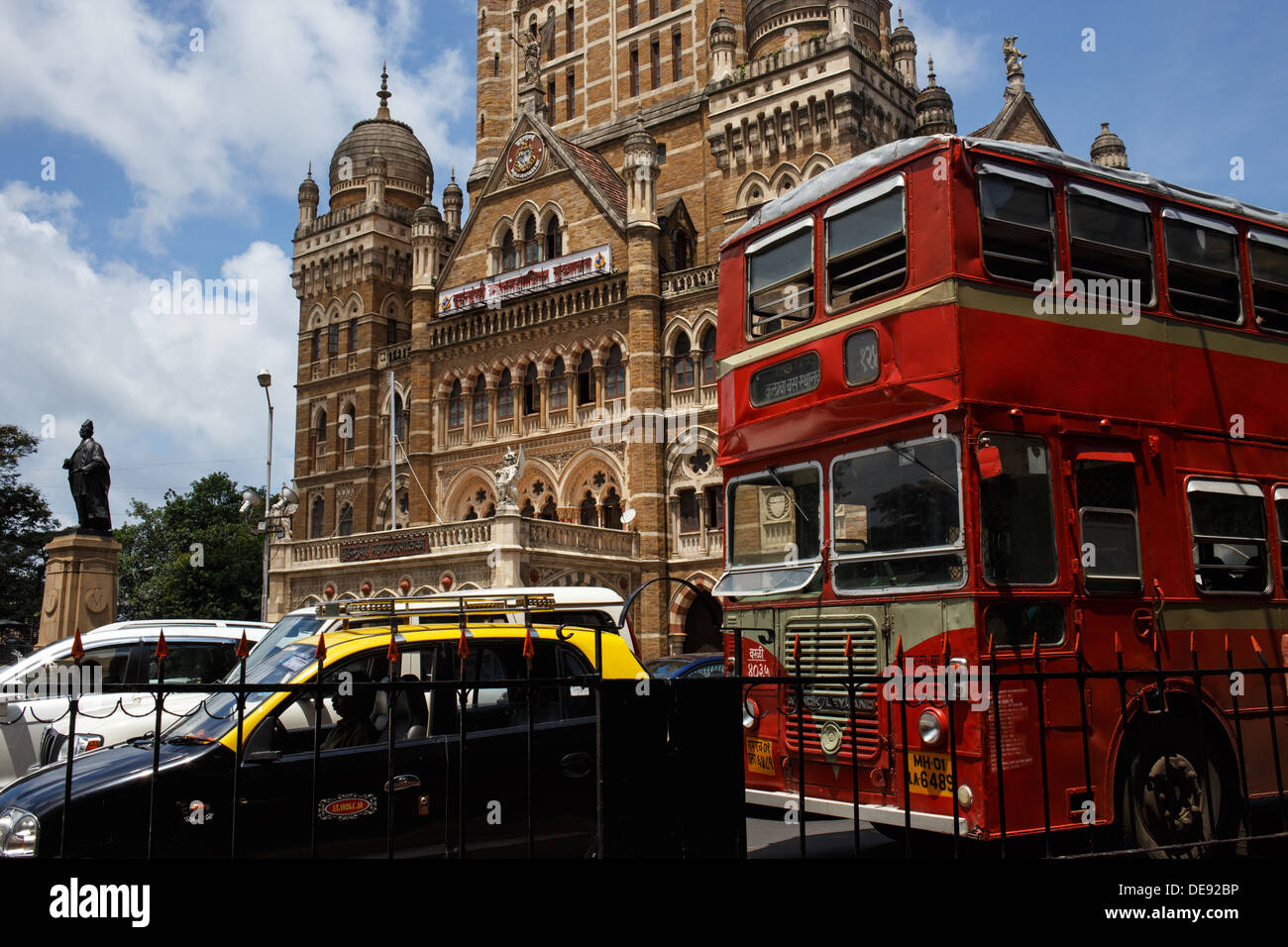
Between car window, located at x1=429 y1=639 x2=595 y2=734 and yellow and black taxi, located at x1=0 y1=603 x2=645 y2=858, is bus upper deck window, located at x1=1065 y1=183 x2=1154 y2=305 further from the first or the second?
car window, located at x1=429 y1=639 x2=595 y2=734

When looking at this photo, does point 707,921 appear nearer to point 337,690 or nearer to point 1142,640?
point 337,690

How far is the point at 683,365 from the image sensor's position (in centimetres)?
2856

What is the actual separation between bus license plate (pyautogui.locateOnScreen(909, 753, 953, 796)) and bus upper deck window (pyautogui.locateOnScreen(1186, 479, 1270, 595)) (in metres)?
2.54

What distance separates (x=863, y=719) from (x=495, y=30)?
131ft

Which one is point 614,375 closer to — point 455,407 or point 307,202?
point 455,407

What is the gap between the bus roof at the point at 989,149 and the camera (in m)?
7.10

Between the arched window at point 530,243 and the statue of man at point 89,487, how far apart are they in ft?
54.0

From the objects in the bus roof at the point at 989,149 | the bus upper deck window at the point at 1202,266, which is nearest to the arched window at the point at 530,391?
the bus roof at the point at 989,149

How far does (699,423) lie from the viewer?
91.1 feet

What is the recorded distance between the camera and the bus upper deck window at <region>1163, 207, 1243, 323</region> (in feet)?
25.8

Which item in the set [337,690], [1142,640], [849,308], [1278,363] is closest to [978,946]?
[337,690]

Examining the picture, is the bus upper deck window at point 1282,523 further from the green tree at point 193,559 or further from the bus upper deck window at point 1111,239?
the green tree at point 193,559

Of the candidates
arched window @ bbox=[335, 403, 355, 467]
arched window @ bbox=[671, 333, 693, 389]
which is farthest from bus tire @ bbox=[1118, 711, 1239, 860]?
arched window @ bbox=[335, 403, 355, 467]

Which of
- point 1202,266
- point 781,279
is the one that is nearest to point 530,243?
point 781,279
